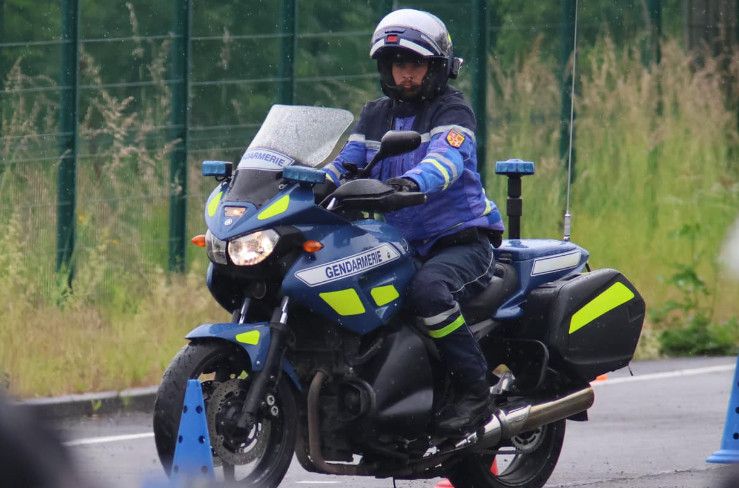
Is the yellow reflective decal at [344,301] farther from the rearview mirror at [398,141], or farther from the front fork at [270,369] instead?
the rearview mirror at [398,141]

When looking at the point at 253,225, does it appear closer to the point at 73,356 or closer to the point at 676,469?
the point at 676,469

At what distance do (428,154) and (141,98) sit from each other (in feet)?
20.3

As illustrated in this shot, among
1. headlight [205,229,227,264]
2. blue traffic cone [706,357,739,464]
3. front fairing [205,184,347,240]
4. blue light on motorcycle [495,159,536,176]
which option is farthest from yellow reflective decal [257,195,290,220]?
blue traffic cone [706,357,739,464]

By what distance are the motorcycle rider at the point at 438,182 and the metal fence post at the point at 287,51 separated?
20.1ft

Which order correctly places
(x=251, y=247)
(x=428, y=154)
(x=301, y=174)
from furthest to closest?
(x=428, y=154)
(x=301, y=174)
(x=251, y=247)

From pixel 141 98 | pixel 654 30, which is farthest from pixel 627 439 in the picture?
pixel 654 30

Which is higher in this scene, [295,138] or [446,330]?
[295,138]

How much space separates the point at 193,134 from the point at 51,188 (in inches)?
50.3

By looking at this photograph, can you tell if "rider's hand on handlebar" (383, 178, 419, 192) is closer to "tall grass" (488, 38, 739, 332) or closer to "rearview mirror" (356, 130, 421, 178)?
"rearview mirror" (356, 130, 421, 178)

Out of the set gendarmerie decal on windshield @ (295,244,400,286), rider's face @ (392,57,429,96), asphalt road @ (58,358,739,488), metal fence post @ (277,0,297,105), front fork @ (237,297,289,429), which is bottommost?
asphalt road @ (58,358,739,488)

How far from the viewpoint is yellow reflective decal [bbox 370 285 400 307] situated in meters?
6.18

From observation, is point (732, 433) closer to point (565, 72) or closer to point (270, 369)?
point (270, 369)

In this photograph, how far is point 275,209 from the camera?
5984 mm

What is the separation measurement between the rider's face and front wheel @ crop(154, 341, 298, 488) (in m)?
1.30
